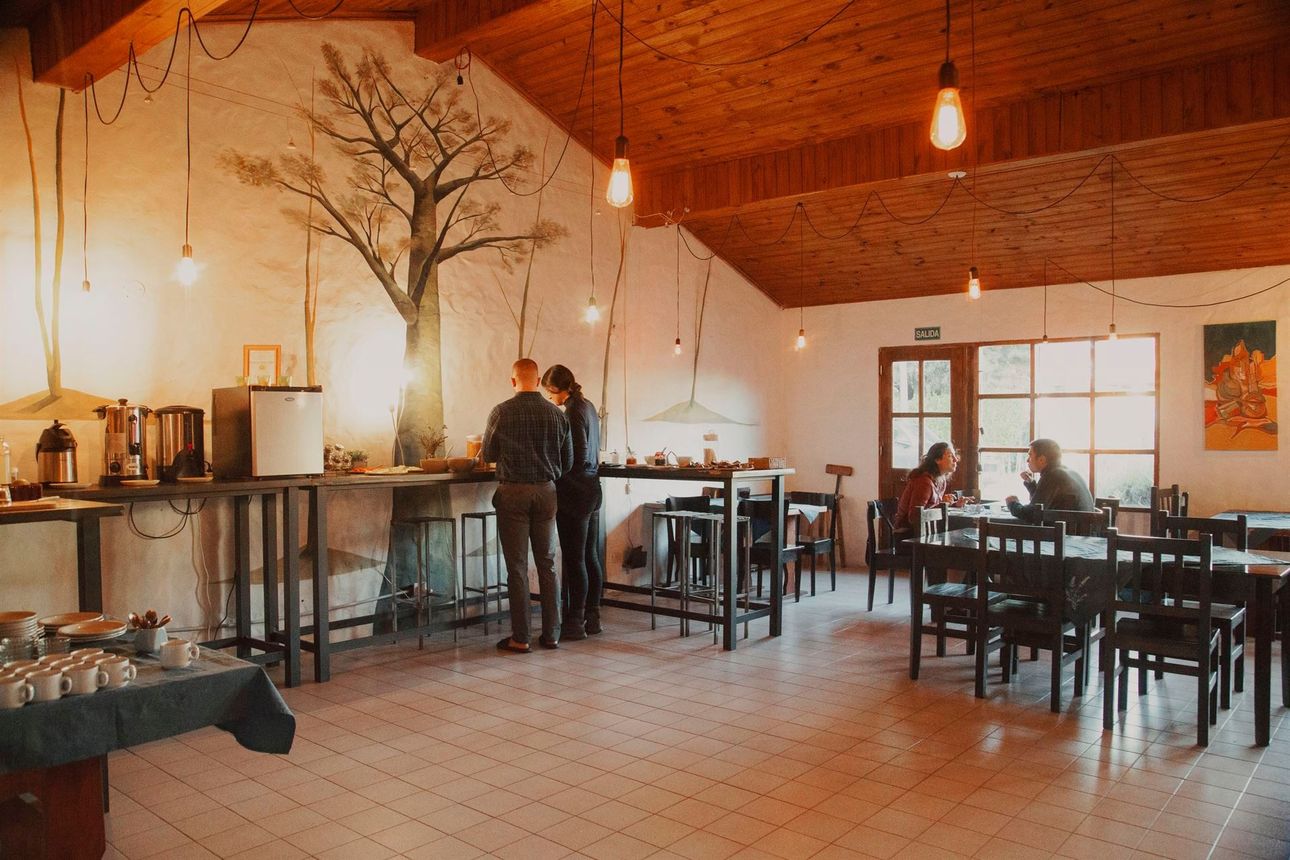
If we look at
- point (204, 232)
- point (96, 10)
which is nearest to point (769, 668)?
point (204, 232)

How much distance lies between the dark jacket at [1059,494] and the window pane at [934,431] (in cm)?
345

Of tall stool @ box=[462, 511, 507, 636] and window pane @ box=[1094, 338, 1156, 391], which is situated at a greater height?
window pane @ box=[1094, 338, 1156, 391]

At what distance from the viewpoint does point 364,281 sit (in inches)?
249

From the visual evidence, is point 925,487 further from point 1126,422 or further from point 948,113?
point 948,113

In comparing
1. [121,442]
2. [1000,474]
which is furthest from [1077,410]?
[121,442]

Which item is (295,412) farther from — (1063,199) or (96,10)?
(1063,199)

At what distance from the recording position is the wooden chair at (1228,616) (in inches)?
174

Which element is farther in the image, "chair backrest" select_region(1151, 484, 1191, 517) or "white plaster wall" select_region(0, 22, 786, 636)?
"chair backrest" select_region(1151, 484, 1191, 517)

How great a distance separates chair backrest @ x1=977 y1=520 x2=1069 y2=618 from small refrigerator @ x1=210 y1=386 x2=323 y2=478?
3.66 meters

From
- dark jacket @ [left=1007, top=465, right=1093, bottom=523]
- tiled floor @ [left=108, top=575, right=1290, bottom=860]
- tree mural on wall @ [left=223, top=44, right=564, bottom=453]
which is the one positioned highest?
tree mural on wall @ [left=223, top=44, right=564, bottom=453]

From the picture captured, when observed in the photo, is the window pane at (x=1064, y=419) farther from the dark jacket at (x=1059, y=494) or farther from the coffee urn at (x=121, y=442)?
the coffee urn at (x=121, y=442)

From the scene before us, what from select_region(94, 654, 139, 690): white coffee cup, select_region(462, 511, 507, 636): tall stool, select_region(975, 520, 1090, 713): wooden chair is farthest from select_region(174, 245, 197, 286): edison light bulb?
select_region(975, 520, 1090, 713): wooden chair

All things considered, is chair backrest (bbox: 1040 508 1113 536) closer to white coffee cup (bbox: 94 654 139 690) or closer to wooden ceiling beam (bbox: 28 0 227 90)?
white coffee cup (bbox: 94 654 139 690)

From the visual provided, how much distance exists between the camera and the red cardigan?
681 cm
